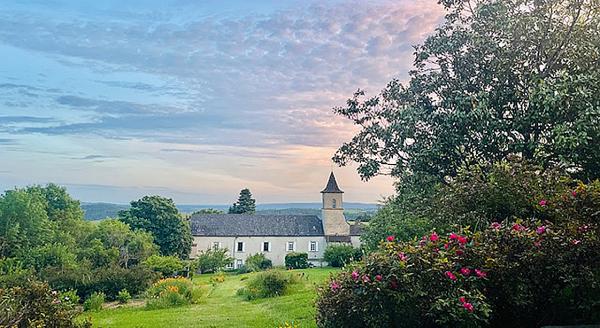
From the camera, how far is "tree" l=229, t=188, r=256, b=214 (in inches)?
2653

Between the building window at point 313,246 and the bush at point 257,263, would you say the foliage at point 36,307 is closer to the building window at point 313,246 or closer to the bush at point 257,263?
the bush at point 257,263

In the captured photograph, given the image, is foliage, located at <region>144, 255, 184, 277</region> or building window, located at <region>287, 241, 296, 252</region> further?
building window, located at <region>287, 241, 296, 252</region>

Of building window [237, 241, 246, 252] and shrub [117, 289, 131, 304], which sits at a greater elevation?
building window [237, 241, 246, 252]

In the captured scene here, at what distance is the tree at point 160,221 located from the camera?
4366 cm

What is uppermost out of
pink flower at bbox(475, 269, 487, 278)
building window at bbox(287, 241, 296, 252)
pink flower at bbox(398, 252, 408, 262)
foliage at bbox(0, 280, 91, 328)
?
pink flower at bbox(398, 252, 408, 262)

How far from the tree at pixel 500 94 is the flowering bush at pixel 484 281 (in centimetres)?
387

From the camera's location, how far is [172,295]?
58.2 ft

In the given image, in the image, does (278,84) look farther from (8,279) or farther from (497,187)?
(8,279)

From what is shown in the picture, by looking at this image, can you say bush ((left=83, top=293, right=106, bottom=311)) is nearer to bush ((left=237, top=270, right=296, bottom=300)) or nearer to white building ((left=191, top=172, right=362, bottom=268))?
bush ((left=237, top=270, right=296, bottom=300))

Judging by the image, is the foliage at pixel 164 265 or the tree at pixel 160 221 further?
the tree at pixel 160 221

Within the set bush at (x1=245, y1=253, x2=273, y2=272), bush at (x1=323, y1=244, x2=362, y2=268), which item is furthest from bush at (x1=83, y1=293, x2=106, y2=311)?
bush at (x1=245, y1=253, x2=273, y2=272)

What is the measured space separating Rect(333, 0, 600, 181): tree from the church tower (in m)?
40.0

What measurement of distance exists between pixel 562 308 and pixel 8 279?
19.1 metres

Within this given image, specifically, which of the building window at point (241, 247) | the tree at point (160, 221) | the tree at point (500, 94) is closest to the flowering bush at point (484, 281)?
the tree at point (500, 94)
